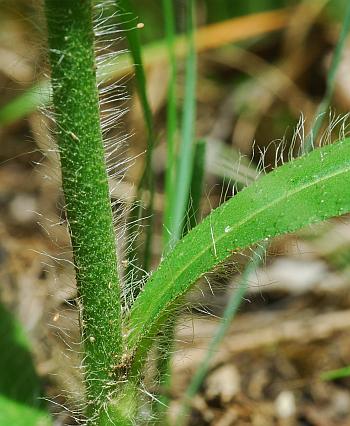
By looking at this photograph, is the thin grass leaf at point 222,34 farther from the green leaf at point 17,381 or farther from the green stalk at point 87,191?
the green stalk at point 87,191

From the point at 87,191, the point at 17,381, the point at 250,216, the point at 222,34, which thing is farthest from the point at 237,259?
the point at 222,34

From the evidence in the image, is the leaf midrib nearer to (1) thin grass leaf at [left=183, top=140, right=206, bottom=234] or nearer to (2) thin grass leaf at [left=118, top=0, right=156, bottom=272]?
(2) thin grass leaf at [left=118, top=0, right=156, bottom=272]

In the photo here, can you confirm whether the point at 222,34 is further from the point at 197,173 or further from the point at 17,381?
the point at 17,381

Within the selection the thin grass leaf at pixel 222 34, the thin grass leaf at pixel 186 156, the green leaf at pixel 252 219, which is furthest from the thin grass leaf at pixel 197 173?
the thin grass leaf at pixel 222 34

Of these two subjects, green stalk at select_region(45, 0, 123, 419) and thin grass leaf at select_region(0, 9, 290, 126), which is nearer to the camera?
green stalk at select_region(45, 0, 123, 419)

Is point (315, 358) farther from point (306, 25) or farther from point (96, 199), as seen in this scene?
point (306, 25)

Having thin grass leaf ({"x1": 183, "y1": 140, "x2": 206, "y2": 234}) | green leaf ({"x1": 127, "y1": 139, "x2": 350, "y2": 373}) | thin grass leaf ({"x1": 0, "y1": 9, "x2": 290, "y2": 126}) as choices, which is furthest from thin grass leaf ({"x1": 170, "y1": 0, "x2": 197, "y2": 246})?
thin grass leaf ({"x1": 0, "y1": 9, "x2": 290, "y2": 126})
